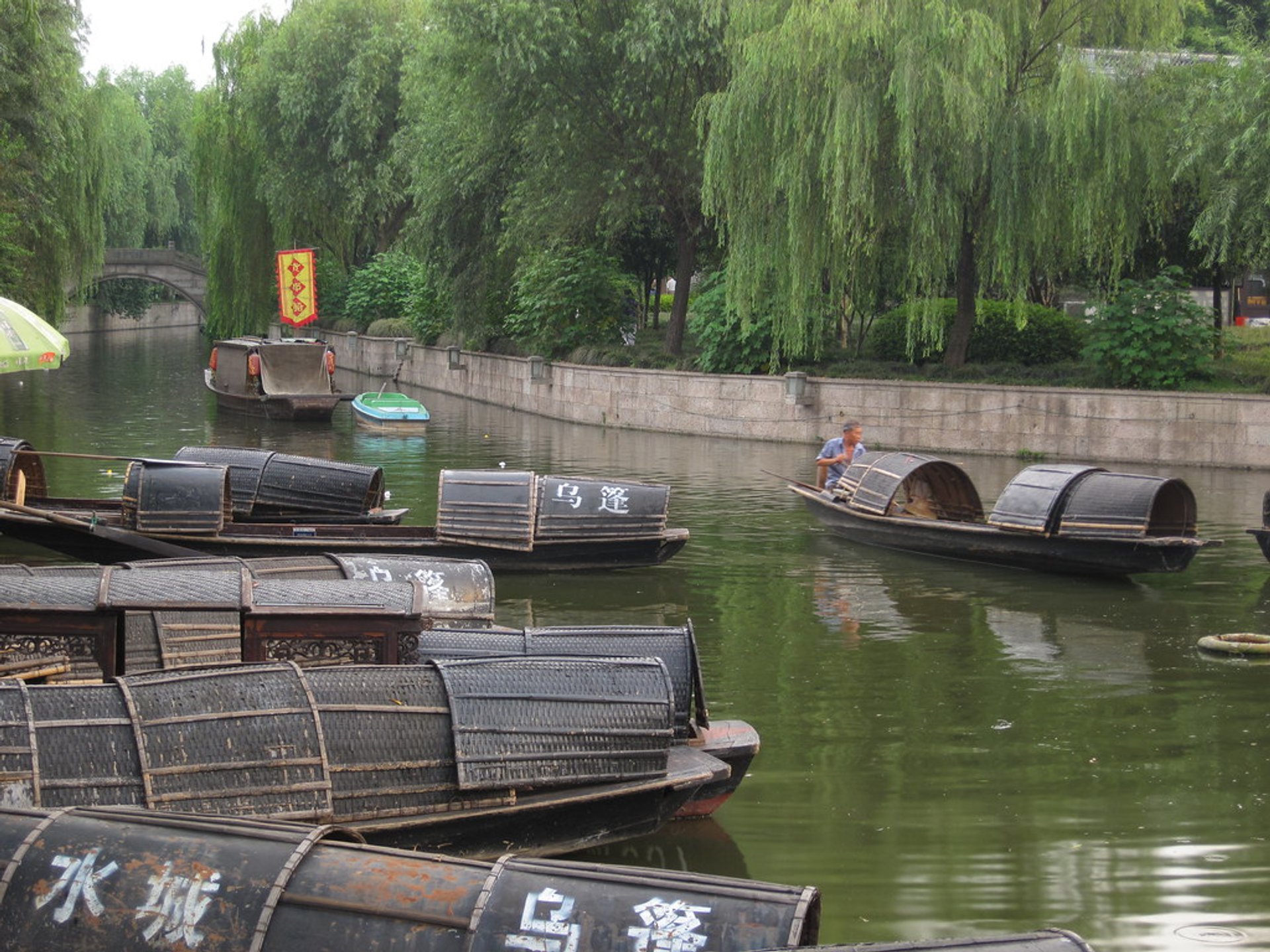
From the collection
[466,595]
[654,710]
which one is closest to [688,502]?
[466,595]

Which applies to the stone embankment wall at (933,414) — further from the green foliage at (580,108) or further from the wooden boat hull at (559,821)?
the wooden boat hull at (559,821)

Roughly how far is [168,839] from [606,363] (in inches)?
1068

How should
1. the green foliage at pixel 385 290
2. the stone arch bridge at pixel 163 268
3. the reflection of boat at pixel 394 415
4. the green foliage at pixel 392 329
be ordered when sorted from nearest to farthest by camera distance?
the reflection of boat at pixel 394 415 < the green foliage at pixel 392 329 < the green foliage at pixel 385 290 < the stone arch bridge at pixel 163 268

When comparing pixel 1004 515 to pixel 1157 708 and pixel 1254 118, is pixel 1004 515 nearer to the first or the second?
pixel 1157 708

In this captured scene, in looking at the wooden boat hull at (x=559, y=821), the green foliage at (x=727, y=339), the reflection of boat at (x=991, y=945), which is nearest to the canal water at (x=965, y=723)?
the wooden boat hull at (x=559, y=821)

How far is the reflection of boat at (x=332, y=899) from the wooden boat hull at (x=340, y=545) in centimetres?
890

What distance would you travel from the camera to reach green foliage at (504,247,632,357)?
34.0 meters

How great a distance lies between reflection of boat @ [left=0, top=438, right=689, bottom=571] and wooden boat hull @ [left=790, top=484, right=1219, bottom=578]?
2.85 meters

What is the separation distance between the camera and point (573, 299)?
3381 centimetres

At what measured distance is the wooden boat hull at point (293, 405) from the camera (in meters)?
31.8

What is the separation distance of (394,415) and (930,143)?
39.2 ft

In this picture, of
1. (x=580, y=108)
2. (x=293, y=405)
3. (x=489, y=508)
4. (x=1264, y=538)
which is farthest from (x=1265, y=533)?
(x=293, y=405)

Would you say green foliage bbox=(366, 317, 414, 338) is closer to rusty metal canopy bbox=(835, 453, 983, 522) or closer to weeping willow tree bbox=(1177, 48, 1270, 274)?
weeping willow tree bbox=(1177, 48, 1270, 274)

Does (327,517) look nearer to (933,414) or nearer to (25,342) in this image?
(25,342)
